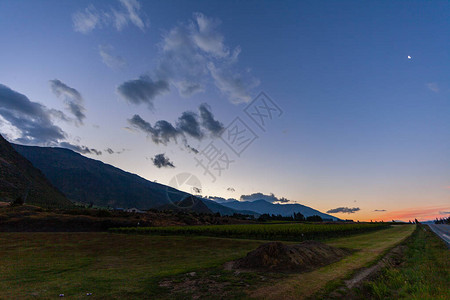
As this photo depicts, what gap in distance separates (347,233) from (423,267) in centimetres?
4345

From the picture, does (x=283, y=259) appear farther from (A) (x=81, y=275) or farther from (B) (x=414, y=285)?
(A) (x=81, y=275)

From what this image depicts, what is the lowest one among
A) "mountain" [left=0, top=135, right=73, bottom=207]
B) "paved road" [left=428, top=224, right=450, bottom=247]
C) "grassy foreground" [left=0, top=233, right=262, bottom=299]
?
"grassy foreground" [left=0, top=233, right=262, bottom=299]

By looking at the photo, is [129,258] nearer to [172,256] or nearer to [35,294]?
[172,256]

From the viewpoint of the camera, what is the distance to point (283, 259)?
57.7 feet

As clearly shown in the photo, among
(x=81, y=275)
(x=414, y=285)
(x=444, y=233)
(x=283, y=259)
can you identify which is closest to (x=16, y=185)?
(x=81, y=275)

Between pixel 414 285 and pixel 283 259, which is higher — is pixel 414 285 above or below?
above

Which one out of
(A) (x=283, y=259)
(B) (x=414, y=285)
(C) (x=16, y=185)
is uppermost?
(C) (x=16, y=185)

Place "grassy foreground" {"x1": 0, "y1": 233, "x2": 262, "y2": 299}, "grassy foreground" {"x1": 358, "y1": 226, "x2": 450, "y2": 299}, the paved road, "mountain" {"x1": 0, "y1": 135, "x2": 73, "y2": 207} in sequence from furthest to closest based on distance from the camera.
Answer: "mountain" {"x1": 0, "y1": 135, "x2": 73, "y2": 207}
the paved road
"grassy foreground" {"x1": 0, "y1": 233, "x2": 262, "y2": 299}
"grassy foreground" {"x1": 358, "y1": 226, "x2": 450, "y2": 299}

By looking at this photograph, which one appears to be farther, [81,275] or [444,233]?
[444,233]

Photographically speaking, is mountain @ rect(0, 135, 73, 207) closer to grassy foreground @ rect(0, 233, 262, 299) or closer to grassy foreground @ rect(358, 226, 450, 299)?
grassy foreground @ rect(0, 233, 262, 299)

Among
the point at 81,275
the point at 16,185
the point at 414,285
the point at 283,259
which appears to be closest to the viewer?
the point at 414,285

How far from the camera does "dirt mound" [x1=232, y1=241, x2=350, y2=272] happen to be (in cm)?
1692

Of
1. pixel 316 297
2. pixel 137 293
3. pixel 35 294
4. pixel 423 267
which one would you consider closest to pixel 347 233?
pixel 423 267

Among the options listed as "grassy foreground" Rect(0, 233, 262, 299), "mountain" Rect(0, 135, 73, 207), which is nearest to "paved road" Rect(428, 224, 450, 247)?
"grassy foreground" Rect(0, 233, 262, 299)
